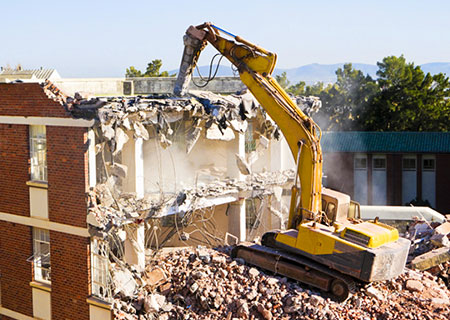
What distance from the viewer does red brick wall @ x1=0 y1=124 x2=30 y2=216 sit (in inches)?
618

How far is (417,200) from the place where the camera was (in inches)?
1318

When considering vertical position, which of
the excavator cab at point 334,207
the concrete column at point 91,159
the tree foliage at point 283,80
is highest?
the tree foliage at point 283,80

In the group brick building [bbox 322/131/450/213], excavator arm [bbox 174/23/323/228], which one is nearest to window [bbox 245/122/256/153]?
excavator arm [bbox 174/23/323/228]

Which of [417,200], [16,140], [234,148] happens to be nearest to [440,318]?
[234,148]

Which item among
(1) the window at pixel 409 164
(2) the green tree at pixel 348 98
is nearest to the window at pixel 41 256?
(1) the window at pixel 409 164

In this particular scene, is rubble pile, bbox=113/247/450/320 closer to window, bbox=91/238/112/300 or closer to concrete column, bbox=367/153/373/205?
window, bbox=91/238/112/300

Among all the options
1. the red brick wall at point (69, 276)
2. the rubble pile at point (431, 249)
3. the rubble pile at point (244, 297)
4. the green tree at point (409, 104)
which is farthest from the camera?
the green tree at point (409, 104)

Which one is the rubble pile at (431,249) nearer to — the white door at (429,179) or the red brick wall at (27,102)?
the red brick wall at (27,102)

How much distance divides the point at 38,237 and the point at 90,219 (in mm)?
2312

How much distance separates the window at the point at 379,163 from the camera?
112 feet

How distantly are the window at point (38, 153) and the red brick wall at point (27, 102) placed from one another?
1.64 feet

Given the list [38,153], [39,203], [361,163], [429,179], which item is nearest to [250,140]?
[38,153]

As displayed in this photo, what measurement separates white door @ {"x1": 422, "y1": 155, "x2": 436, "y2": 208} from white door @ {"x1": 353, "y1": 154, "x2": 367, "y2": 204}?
321 centimetres

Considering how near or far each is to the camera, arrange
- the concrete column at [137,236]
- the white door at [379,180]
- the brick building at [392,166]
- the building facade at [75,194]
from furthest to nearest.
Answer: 1. the white door at [379,180]
2. the brick building at [392,166]
3. the concrete column at [137,236]
4. the building facade at [75,194]
